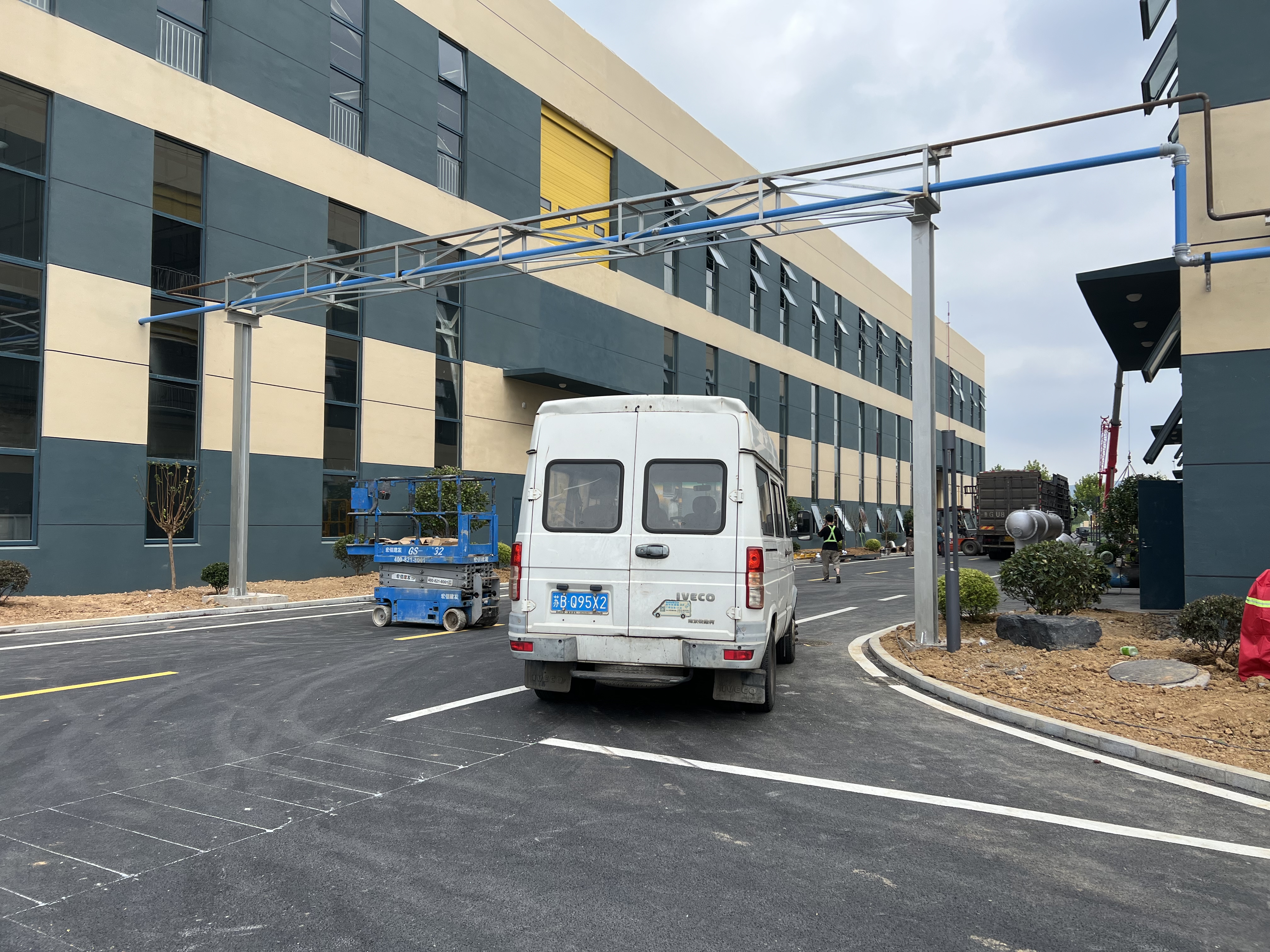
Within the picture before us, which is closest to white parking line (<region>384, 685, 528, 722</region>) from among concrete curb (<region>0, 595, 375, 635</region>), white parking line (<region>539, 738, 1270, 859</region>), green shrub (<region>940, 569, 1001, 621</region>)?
white parking line (<region>539, 738, 1270, 859</region>)

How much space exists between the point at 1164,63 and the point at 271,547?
65.5 feet

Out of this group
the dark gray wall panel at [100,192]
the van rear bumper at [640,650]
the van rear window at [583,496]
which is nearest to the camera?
the van rear bumper at [640,650]

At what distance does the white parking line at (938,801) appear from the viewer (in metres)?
4.62

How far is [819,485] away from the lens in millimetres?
48906

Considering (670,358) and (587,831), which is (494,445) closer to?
(670,358)

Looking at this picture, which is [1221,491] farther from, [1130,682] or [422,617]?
[422,617]

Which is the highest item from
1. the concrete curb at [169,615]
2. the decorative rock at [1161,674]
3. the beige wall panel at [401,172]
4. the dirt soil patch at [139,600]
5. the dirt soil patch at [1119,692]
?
the beige wall panel at [401,172]

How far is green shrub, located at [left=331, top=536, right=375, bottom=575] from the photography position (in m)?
20.8

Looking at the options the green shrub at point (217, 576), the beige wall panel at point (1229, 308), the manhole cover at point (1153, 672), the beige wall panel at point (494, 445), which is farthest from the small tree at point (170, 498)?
the beige wall panel at point (1229, 308)

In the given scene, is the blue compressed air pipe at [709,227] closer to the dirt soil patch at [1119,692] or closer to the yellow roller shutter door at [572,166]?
the dirt soil patch at [1119,692]

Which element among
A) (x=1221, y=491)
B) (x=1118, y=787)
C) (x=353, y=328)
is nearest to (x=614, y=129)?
(x=353, y=328)

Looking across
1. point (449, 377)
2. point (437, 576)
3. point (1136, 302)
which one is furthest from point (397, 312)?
point (1136, 302)

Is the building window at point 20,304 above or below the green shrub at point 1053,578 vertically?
above

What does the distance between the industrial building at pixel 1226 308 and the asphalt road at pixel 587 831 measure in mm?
5665
